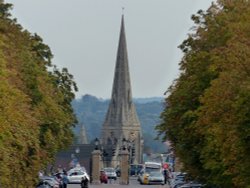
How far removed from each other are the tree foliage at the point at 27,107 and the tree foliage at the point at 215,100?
683 centimetres

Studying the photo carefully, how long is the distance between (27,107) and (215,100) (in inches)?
506

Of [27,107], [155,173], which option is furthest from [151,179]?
[27,107]

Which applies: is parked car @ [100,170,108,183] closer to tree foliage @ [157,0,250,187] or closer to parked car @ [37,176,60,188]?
parked car @ [37,176,60,188]

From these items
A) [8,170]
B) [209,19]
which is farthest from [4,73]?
[209,19]

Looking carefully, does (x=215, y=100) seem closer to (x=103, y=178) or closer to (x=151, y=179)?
(x=151, y=179)

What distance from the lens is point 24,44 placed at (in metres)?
69.8

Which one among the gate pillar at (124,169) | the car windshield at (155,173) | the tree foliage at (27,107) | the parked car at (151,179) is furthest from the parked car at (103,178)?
the tree foliage at (27,107)

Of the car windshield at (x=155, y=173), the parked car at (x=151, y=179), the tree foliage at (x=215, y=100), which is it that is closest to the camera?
the tree foliage at (x=215, y=100)

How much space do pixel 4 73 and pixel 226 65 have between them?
28.9ft

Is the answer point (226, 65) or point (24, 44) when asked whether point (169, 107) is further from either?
point (226, 65)

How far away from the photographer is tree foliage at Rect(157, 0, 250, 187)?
4303cm

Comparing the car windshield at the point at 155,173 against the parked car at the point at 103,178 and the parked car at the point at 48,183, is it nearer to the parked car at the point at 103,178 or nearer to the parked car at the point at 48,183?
the parked car at the point at 103,178

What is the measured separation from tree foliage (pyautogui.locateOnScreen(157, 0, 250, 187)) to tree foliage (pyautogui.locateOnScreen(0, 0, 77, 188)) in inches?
269

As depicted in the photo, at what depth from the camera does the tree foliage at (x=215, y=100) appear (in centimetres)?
4303
